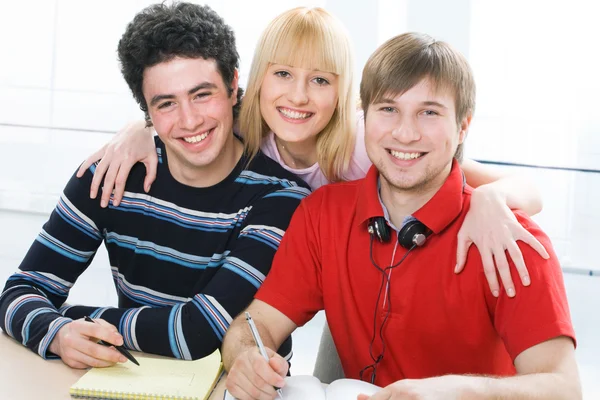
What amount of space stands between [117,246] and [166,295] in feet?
0.57

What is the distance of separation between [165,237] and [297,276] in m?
0.38

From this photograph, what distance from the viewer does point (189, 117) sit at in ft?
5.76

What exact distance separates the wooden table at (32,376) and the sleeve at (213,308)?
0.06m

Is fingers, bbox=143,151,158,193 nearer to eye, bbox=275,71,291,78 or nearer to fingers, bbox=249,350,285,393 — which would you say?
eye, bbox=275,71,291,78

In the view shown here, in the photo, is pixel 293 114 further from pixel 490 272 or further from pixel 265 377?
pixel 265 377

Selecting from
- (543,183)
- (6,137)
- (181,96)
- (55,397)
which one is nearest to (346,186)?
(181,96)

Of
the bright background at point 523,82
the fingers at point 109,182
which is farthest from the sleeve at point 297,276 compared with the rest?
the bright background at point 523,82

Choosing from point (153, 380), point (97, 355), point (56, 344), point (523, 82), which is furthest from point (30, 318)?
point (523, 82)

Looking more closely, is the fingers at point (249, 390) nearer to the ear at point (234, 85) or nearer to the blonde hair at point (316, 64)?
the blonde hair at point (316, 64)

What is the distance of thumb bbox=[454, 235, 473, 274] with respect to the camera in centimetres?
144

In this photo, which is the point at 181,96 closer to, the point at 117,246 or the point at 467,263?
the point at 117,246

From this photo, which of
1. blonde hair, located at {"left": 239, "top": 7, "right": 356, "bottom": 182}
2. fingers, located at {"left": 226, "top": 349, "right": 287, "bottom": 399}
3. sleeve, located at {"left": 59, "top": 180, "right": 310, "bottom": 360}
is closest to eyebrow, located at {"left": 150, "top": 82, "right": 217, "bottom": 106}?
blonde hair, located at {"left": 239, "top": 7, "right": 356, "bottom": 182}

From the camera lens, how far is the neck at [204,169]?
5.95 feet

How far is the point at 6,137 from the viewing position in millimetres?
6160
